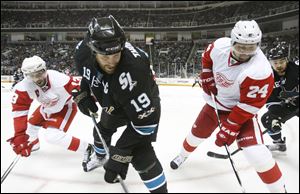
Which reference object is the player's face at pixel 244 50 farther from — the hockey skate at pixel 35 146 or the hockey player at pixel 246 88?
the hockey skate at pixel 35 146

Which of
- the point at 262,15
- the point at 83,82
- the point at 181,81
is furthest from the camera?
the point at 262,15

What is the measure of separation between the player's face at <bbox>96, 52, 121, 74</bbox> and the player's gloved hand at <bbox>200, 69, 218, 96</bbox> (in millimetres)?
1011

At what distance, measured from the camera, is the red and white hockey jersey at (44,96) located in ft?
8.20

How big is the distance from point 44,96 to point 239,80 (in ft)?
5.21

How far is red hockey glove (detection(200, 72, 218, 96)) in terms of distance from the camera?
233 cm

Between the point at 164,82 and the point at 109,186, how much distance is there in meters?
8.06

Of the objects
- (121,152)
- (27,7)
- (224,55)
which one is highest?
(27,7)

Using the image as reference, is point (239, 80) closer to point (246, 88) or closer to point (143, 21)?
point (246, 88)

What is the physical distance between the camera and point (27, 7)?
22.1 m

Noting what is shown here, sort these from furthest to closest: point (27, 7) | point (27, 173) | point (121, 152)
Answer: point (27, 7) → point (27, 173) → point (121, 152)

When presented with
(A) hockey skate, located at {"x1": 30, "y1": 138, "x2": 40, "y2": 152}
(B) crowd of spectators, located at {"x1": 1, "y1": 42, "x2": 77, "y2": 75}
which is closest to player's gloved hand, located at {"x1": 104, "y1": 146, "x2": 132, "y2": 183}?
(A) hockey skate, located at {"x1": 30, "y1": 138, "x2": 40, "y2": 152}

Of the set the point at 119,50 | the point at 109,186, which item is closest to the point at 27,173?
the point at 109,186

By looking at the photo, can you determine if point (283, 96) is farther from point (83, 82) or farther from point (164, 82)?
point (164, 82)

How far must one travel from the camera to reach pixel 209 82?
2.35 m
